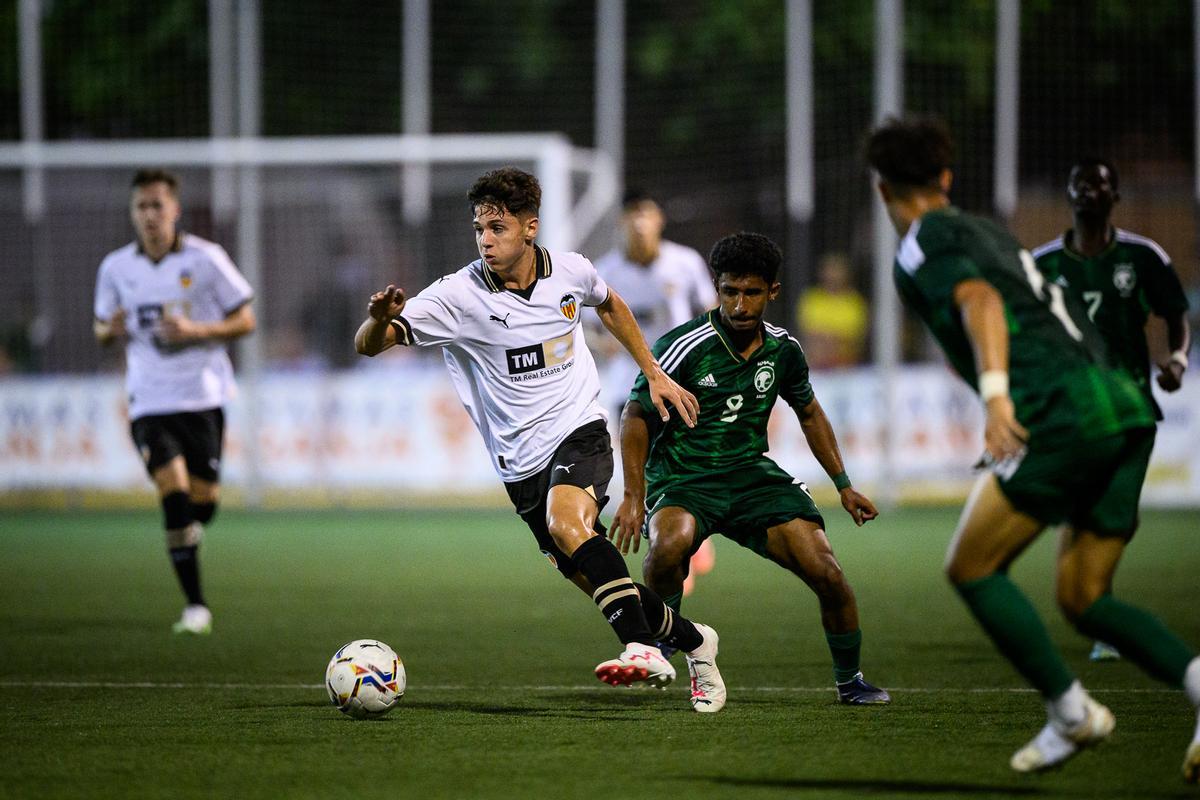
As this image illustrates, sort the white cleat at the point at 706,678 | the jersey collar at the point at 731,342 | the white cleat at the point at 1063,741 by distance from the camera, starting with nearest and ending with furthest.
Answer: the white cleat at the point at 1063,741 < the white cleat at the point at 706,678 < the jersey collar at the point at 731,342

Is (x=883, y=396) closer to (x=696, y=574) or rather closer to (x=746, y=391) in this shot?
(x=696, y=574)

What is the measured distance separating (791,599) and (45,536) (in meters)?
8.36

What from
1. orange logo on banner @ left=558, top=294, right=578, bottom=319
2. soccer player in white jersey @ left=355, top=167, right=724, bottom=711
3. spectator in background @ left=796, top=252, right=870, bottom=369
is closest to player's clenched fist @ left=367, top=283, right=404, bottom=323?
soccer player in white jersey @ left=355, top=167, right=724, bottom=711

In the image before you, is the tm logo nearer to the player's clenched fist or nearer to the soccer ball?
the player's clenched fist

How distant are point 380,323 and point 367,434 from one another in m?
13.0

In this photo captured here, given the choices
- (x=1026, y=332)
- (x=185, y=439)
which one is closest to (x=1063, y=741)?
(x=1026, y=332)

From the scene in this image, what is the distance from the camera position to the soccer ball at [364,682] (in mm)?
6383

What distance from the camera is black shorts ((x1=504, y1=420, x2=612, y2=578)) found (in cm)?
675

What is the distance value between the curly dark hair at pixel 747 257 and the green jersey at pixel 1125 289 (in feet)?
5.01

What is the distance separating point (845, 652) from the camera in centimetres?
666

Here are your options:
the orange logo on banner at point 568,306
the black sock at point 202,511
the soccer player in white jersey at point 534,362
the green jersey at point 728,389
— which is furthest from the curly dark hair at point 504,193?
the black sock at point 202,511

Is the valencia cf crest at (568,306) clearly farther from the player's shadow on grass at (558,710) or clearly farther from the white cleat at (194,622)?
the white cleat at (194,622)

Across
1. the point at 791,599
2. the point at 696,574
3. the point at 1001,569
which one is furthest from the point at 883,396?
the point at 1001,569

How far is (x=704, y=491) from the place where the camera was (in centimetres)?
692
